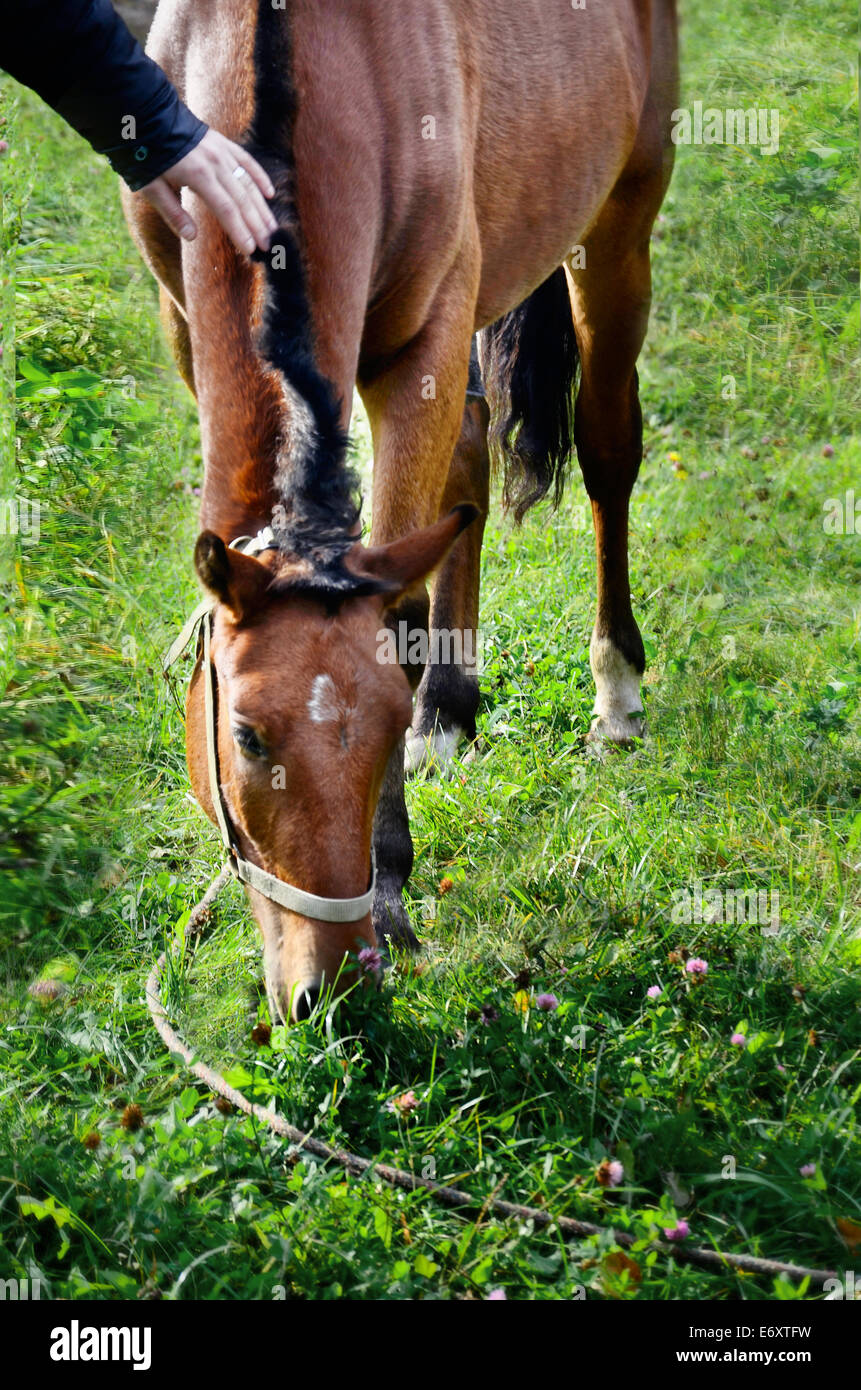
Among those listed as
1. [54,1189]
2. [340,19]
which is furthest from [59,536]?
[54,1189]

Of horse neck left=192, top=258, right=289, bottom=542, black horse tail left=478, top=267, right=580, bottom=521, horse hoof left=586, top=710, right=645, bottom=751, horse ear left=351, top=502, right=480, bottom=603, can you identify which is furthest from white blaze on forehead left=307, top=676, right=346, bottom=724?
black horse tail left=478, top=267, right=580, bottom=521

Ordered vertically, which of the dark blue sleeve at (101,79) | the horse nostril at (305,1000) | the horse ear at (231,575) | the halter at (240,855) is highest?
the dark blue sleeve at (101,79)

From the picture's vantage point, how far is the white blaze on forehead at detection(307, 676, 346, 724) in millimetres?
2455

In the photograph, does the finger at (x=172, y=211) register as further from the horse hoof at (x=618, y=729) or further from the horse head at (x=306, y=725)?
the horse hoof at (x=618, y=729)

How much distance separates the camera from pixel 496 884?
3.58 meters

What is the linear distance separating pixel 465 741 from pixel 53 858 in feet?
5.19

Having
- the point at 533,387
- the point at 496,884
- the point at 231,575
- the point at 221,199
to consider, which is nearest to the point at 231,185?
the point at 221,199

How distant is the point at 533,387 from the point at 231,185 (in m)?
2.56

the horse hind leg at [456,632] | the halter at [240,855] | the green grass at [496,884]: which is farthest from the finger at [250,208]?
the horse hind leg at [456,632]

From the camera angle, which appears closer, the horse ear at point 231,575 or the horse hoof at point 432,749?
the horse ear at point 231,575

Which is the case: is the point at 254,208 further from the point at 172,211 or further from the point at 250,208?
the point at 172,211

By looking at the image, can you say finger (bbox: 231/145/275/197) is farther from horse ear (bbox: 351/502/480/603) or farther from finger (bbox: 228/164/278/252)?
horse ear (bbox: 351/502/480/603)

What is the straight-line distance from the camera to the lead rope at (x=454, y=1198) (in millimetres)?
2303

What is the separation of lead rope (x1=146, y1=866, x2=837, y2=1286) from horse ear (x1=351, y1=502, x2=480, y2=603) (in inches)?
43.4
